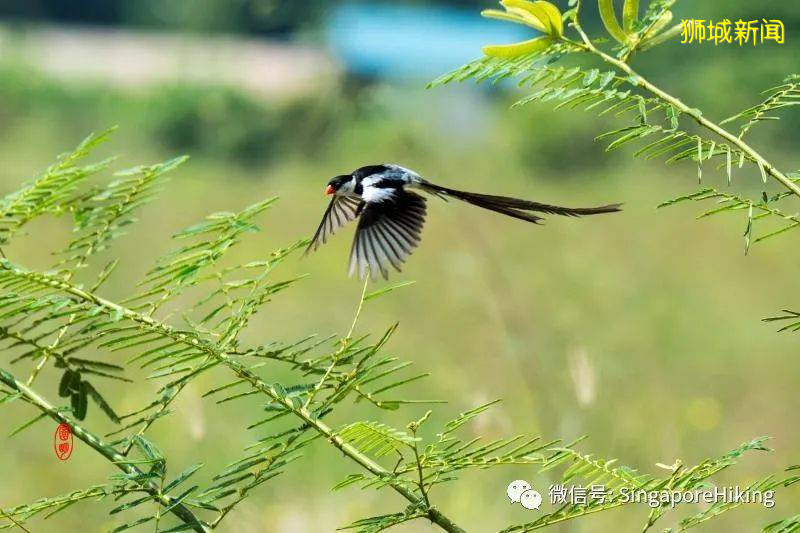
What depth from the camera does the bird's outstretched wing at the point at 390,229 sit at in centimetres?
79

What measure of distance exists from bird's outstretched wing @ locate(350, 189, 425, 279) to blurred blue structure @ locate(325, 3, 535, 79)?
3040 mm

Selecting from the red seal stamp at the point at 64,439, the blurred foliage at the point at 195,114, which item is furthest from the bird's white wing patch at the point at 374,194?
the blurred foliage at the point at 195,114

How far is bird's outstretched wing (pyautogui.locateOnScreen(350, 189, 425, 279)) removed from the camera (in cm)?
79

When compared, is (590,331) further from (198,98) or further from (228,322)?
(198,98)

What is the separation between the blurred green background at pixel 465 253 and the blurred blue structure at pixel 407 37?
2cm

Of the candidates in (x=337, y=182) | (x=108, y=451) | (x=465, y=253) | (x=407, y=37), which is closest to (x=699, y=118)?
(x=108, y=451)

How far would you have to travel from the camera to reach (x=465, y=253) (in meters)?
1.86

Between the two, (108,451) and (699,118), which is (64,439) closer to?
(108,451)

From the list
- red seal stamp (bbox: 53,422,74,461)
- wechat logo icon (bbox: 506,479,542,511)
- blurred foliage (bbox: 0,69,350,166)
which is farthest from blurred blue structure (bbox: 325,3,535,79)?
red seal stamp (bbox: 53,422,74,461)

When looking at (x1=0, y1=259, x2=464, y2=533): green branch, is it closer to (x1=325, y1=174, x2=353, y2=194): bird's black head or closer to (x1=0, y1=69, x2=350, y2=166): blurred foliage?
(x1=325, y1=174, x2=353, y2=194): bird's black head

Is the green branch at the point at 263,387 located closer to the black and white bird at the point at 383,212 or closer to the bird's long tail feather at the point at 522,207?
the bird's long tail feather at the point at 522,207

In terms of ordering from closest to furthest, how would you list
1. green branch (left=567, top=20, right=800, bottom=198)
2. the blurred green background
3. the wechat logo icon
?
green branch (left=567, top=20, right=800, bottom=198)
the wechat logo icon
the blurred green background

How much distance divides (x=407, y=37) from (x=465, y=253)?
15.0 feet

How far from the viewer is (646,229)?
4.74 metres
